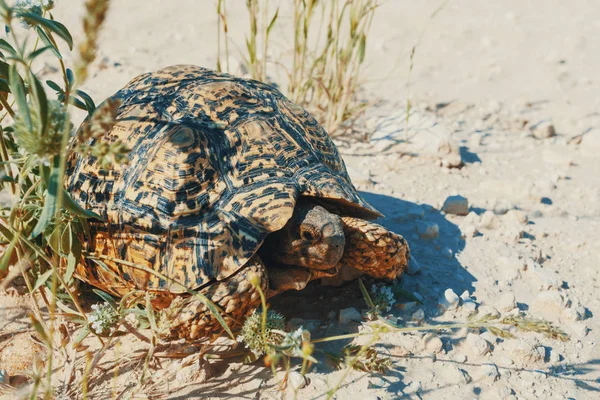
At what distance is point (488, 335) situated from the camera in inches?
112

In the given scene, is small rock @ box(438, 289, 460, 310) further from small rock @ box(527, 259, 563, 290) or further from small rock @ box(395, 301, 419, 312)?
small rock @ box(527, 259, 563, 290)

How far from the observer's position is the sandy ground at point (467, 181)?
2652 mm

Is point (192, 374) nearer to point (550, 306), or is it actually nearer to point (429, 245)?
point (429, 245)

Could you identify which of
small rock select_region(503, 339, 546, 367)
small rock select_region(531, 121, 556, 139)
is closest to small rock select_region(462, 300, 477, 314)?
small rock select_region(503, 339, 546, 367)

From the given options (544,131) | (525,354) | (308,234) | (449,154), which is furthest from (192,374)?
(544,131)

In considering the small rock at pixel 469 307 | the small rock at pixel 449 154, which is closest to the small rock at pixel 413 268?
the small rock at pixel 469 307

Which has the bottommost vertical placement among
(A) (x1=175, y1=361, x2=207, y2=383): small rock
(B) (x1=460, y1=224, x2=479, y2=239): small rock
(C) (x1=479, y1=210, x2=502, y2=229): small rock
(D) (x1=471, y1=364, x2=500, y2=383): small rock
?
(D) (x1=471, y1=364, x2=500, y2=383): small rock

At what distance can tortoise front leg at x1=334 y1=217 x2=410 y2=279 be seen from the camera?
294 centimetres

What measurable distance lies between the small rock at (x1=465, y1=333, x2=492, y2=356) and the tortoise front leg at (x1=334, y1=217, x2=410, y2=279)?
52 cm

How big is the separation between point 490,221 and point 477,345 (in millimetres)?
1239

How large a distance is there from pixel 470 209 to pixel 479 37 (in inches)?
138

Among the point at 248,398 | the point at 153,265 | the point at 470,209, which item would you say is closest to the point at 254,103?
the point at 153,265

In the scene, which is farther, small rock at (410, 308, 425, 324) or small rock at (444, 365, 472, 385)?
small rock at (410, 308, 425, 324)

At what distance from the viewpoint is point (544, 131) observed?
5148mm
